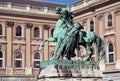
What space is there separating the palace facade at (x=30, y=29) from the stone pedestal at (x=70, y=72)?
26.5 metres

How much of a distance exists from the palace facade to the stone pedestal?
2648 centimetres

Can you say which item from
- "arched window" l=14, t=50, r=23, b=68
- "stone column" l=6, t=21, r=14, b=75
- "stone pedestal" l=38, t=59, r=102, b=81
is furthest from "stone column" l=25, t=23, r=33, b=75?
"stone pedestal" l=38, t=59, r=102, b=81

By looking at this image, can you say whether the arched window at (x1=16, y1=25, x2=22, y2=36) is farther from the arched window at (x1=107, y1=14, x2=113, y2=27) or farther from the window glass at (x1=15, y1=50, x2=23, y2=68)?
the arched window at (x1=107, y1=14, x2=113, y2=27)

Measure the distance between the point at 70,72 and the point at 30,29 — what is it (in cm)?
3562

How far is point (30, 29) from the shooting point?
56156 mm

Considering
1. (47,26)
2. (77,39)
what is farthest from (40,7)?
(77,39)

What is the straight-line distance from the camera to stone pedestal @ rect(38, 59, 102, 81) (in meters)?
20.5

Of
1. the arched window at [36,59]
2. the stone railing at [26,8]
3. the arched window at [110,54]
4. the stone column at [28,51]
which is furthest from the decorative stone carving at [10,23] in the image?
the arched window at [110,54]

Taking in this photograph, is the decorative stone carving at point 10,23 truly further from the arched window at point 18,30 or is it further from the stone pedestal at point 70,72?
the stone pedestal at point 70,72

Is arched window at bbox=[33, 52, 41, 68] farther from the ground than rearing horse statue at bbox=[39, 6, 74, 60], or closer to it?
closer to it

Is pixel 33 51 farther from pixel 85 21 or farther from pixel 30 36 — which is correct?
pixel 85 21

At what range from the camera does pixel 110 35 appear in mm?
48031

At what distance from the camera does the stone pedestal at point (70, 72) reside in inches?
806

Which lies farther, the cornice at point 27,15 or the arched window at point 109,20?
the cornice at point 27,15
